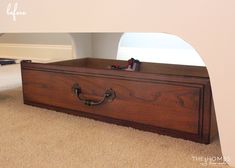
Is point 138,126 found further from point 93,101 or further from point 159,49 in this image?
point 159,49

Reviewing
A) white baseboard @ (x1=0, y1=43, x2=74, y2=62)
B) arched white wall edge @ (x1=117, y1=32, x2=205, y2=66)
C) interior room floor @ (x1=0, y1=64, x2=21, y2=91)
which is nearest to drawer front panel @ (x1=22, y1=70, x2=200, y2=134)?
interior room floor @ (x1=0, y1=64, x2=21, y2=91)

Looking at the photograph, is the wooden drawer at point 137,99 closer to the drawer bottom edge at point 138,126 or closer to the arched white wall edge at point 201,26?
the drawer bottom edge at point 138,126

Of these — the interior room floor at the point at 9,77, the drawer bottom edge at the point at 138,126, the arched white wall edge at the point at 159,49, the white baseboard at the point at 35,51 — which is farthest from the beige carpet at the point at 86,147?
the white baseboard at the point at 35,51

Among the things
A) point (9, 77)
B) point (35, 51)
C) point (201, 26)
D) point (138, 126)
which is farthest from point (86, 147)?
point (35, 51)

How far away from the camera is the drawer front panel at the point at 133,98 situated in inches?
29.1

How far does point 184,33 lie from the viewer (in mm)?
618

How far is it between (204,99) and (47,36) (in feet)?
6.27

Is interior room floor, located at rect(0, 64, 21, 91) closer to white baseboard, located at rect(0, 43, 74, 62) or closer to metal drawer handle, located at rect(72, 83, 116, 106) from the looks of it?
white baseboard, located at rect(0, 43, 74, 62)

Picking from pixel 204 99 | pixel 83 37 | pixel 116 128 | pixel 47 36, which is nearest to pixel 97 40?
pixel 83 37

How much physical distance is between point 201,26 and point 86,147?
0.39 metres

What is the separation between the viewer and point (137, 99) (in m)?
0.81

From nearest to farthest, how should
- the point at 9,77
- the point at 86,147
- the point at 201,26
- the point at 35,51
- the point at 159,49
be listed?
the point at 201,26 → the point at 86,147 → the point at 9,77 → the point at 159,49 → the point at 35,51

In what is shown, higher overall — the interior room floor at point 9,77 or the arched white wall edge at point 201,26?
the arched white wall edge at point 201,26

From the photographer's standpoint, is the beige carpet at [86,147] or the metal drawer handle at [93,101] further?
the metal drawer handle at [93,101]
